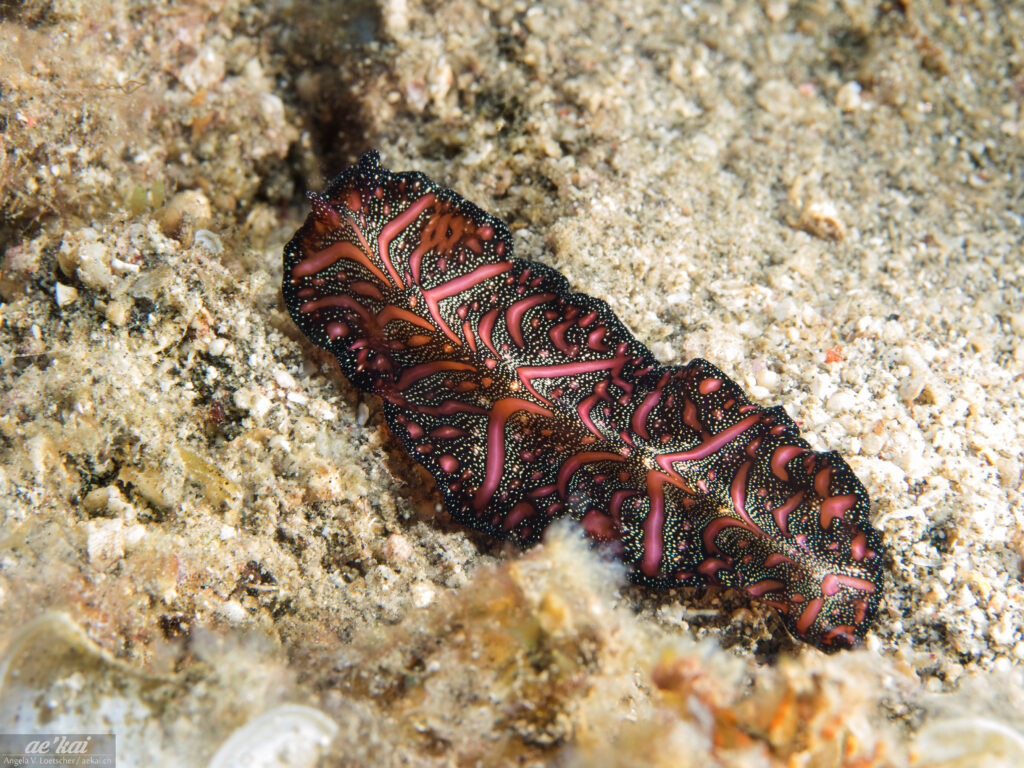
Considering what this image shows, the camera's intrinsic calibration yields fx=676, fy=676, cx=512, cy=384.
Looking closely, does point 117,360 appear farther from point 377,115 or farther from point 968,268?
point 968,268

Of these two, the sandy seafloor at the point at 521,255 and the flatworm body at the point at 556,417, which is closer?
the sandy seafloor at the point at 521,255

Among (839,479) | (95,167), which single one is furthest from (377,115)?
(839,479)

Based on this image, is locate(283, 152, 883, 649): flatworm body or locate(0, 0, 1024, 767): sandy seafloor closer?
locate(0, 0, 1024, 767): sandy seafloor

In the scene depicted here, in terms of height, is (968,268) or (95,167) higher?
(968,268)
